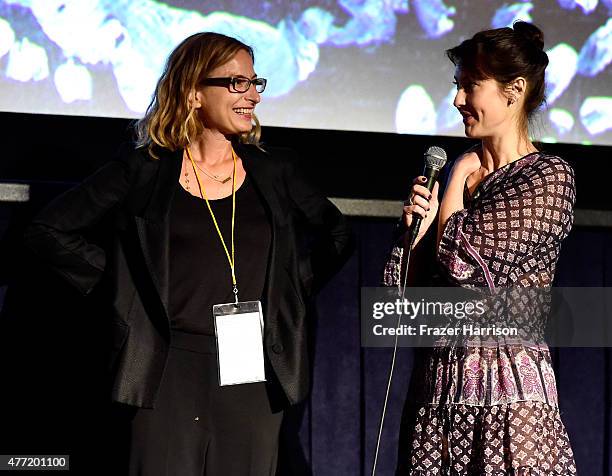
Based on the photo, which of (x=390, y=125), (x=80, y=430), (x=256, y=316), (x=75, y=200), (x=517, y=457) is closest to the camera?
(x=517, y=457)

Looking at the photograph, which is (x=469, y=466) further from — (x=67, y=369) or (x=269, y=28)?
(x=269, y=28)

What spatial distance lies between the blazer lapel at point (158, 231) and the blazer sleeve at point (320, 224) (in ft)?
1.15

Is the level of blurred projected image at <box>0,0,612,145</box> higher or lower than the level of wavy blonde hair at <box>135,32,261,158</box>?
higher

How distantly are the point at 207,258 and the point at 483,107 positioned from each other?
721 millimetres

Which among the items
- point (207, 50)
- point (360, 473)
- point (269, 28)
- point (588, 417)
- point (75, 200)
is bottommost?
point (360, 473)

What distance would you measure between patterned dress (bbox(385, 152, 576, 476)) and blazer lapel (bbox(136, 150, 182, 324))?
627 mm

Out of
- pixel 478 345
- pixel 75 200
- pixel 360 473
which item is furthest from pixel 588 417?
pixel 75 200

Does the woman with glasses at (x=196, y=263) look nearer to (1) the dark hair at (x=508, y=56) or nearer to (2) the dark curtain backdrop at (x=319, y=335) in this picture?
(2) the dark curtain backdrop at (x=319, y=335)

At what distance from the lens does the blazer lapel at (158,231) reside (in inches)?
79.6

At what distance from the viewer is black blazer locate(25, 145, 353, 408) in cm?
201

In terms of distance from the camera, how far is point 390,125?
9.42 ft

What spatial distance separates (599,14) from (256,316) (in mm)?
1722

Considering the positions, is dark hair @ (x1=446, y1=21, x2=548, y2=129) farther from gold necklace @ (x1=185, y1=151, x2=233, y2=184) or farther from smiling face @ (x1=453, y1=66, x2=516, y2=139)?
gold necklace @ (x1=185, y1=151, x2=233, y2=184)

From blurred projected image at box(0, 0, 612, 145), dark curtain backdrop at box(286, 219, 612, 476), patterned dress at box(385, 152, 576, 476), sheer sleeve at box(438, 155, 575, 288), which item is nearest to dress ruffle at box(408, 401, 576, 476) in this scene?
patterned dress at box(385, 152, 576, 476)
